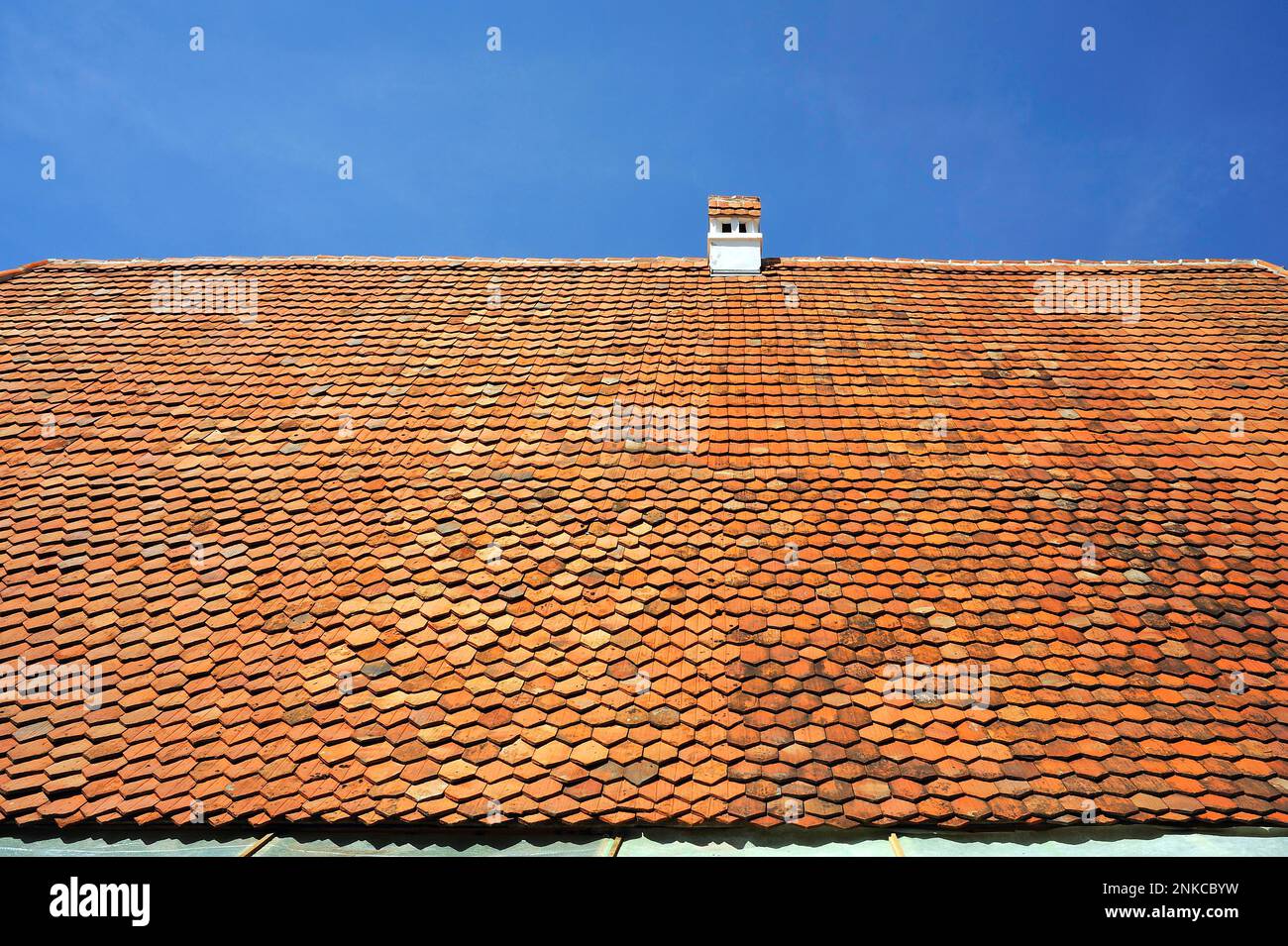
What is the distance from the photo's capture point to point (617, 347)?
7.16 m

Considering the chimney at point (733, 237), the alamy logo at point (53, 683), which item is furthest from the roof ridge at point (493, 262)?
the alamy logo at point (53, 683)

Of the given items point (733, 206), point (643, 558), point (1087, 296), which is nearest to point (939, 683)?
point (643, 558)

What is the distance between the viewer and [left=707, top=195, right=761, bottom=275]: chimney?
28.7 ft

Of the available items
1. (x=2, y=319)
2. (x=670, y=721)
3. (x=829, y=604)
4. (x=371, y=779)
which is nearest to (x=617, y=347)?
(x=829, y=604)

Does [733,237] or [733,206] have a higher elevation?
[733,206]

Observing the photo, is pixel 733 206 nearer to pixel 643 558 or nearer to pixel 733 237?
pixel 733 237

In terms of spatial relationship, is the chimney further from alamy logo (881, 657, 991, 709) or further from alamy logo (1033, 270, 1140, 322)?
alamy logo (881, 657, 991, 709)

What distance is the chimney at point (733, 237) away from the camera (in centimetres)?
875

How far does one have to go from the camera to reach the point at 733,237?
880cm

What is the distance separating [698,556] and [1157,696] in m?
2.66
